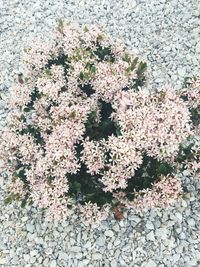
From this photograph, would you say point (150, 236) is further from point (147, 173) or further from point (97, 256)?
point (147, 173)

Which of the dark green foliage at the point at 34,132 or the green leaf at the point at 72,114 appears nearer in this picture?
the green leaf at the point at 72,114

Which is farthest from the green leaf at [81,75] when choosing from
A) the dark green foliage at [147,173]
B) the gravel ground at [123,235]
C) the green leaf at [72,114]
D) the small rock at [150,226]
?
the small rock at [150,226]

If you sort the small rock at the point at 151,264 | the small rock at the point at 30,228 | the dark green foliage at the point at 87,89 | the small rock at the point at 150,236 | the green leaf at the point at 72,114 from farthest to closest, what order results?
the small rock at the point at 30,228 < the small rock at the point at 150,236 < the small rock at the point at 151,264 < the dark green foliage at the point at 87,89 < the green leaf at the point at 72,114

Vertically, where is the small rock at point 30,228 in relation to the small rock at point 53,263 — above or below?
below

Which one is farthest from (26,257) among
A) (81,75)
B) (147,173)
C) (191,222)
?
(81,75)

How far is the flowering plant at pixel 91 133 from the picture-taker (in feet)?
12.3

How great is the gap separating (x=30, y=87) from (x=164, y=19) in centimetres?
253

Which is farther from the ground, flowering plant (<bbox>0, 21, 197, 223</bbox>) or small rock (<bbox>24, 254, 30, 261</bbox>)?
flowering plant (<bbox>0, 21, 197, 223</bbox>)

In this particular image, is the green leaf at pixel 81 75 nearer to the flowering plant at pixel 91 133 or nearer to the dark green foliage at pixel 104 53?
the flowering plant at pixel 91 133

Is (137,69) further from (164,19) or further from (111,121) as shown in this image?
(164,19)

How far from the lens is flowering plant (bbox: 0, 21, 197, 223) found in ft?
12.3

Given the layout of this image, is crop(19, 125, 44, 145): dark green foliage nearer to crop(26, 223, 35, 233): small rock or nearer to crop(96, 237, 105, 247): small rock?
crop(26, 223, 35, 233): small rock

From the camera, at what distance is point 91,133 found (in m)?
4.00

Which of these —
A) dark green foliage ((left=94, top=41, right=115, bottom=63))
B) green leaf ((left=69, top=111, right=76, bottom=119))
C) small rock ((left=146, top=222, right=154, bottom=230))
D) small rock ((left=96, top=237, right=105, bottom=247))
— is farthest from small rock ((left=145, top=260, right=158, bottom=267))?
dark green foliage ((left=94, top=41, right=115, bottom=63))
